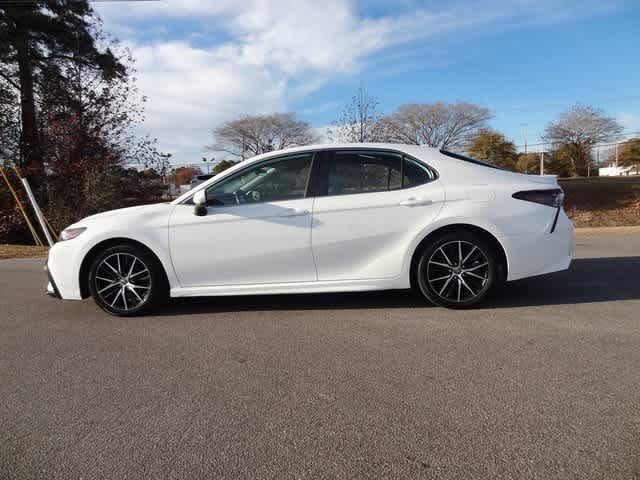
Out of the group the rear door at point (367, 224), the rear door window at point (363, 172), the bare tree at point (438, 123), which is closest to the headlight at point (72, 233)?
the rear door at point (367, 224)

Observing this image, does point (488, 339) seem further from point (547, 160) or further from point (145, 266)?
point (547, 160)

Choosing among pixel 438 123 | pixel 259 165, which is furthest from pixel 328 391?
pixel 438 123

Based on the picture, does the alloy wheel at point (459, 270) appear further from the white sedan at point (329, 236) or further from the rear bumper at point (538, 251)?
the rear bumper at point (538, 251)

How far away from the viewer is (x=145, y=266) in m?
4.46

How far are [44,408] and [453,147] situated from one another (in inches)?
1773

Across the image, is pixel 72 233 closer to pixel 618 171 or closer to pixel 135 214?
pixel 135 214

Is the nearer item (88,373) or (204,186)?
(88,373)

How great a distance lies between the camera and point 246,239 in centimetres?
436

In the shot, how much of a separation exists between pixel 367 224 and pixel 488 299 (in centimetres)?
154

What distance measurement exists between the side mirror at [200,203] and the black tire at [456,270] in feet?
6.77

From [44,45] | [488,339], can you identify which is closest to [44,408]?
[488,339]

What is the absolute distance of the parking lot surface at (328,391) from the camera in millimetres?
2215

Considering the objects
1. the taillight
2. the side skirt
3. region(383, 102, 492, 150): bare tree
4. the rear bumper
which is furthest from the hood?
region(383, 102, 492, 150): bare tree

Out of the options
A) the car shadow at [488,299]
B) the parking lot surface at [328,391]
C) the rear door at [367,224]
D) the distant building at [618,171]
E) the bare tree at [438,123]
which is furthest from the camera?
the distant building at [618,171]
